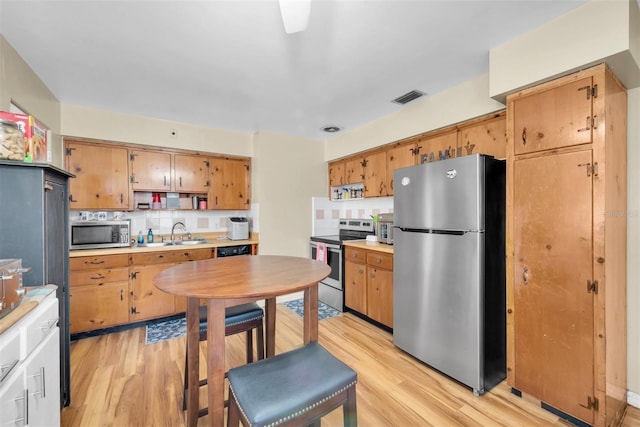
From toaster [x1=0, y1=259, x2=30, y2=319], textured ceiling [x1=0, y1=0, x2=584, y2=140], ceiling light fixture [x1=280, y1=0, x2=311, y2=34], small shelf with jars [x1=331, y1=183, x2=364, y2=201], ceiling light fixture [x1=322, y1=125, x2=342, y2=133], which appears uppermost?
textured ceiling [x1=0, y1=0, x2=584, y2=140]

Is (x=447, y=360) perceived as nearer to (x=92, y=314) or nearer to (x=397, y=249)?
(x=397, y=249)

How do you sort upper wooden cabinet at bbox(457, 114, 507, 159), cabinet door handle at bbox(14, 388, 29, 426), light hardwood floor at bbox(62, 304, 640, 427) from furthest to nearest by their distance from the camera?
upper wooden cabinet at bbox(457, 114, 507, 159) → light hardwood floor at bbox(62, 304, 640, 427) → cabinet door handle at bbox(14, 388, 29, 426)

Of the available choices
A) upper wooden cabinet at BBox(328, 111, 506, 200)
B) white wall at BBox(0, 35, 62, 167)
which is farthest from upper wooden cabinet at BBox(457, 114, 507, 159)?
white wall at BBox(0, 35, 62, 167)

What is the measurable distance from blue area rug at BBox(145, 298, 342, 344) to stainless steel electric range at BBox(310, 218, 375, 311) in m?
0.15

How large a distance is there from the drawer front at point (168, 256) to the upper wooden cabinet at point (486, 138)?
316 centimetres

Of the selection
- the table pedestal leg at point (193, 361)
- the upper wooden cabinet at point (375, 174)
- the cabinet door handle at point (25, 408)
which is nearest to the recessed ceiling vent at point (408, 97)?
the upper wooden cabinet at point (375, 174)

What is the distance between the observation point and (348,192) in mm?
4230

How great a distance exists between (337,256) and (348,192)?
1.14 meters

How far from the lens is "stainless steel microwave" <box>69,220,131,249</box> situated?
2883 mm

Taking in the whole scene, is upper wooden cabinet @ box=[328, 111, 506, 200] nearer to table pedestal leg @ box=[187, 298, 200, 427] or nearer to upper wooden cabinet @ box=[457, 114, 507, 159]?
upper wooden cabinet @ box=[457, 114, 507, 159]

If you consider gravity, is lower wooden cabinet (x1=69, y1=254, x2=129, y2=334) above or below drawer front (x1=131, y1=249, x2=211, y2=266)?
below

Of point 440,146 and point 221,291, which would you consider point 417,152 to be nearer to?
point 440,146

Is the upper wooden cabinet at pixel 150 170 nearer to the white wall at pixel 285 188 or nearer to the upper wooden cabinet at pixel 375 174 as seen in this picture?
the white wall at pixel 285 188

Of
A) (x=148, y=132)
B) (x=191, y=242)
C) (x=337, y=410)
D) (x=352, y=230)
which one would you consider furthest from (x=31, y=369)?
(x=352, y=230)
